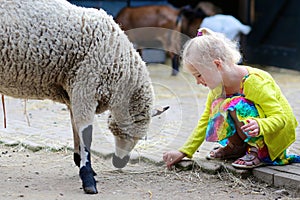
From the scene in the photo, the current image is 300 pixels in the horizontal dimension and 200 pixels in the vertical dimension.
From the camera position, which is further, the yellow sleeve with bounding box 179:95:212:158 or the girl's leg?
the yellow sleeve with bounding box 179:95:212:158

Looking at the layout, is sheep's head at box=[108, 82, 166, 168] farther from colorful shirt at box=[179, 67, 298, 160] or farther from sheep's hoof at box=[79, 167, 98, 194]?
colorful shirt at box=[179, 67, 298, 160]

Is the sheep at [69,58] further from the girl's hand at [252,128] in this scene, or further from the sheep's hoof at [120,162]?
the girl's hand at [252,128]

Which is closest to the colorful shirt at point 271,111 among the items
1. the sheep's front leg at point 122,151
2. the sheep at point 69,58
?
the sheep at point 69,58

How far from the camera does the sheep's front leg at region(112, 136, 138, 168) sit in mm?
4344

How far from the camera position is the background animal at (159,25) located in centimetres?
1020

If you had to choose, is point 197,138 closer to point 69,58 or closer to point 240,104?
point 240,104

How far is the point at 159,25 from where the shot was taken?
10438mm

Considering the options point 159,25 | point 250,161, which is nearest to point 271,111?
point 250,161

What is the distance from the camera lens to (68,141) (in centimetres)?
524

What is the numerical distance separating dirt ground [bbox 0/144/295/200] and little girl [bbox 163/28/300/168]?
0.77 ft

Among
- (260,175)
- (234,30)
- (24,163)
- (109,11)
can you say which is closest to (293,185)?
(260,175)

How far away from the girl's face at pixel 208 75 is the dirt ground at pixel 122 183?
0.63 meters

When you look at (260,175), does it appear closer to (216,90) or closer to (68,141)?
(216,90)

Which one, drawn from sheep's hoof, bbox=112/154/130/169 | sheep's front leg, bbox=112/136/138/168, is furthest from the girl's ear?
sheep's hoof, bbox=112/154/130/169
